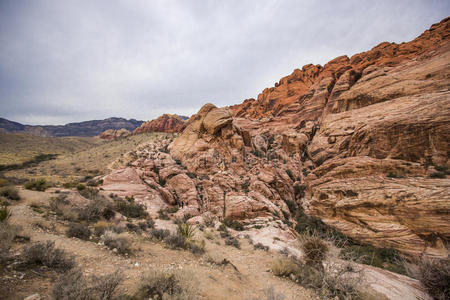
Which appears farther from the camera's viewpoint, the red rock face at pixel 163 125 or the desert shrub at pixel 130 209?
the red rock face at pixel 163 125

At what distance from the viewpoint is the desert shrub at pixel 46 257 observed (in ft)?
9.45

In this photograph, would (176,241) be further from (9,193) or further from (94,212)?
(9,193)

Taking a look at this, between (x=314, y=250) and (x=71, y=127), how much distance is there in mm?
171335

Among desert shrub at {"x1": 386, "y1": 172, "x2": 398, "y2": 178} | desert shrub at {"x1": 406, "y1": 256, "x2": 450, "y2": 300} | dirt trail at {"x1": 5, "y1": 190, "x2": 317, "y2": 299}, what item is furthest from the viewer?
desert shrub at {"x1": 386, "y1": 172, "x2": 398, "y2": 178}

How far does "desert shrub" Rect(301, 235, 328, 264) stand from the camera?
4.93 meters

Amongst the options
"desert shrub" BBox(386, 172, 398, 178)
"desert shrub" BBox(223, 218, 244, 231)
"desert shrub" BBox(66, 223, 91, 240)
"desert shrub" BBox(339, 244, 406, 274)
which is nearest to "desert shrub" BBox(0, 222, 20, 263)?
"desert shrub" BBox(66, 223, 91, 240)

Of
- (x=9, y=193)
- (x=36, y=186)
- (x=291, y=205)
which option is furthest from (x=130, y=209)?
(x=291, y=205)

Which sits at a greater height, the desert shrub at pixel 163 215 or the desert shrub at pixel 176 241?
the desert shrub at pixel 176 241

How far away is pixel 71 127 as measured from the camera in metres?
122

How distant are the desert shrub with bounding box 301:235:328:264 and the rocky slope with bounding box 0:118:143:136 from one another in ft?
499

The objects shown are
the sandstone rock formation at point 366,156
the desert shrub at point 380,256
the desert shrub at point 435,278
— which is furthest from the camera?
the sandstone rock formation at point 366,156

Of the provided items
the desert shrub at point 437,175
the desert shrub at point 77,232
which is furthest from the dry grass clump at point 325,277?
the desert shrub at point 437,175

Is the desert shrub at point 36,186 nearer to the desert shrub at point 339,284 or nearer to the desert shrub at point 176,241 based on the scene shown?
the desert shrub at point 176,241

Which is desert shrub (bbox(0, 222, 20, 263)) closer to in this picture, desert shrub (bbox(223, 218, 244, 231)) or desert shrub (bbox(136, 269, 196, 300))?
desert shrub (bbox(136, 269, 196, 300))
